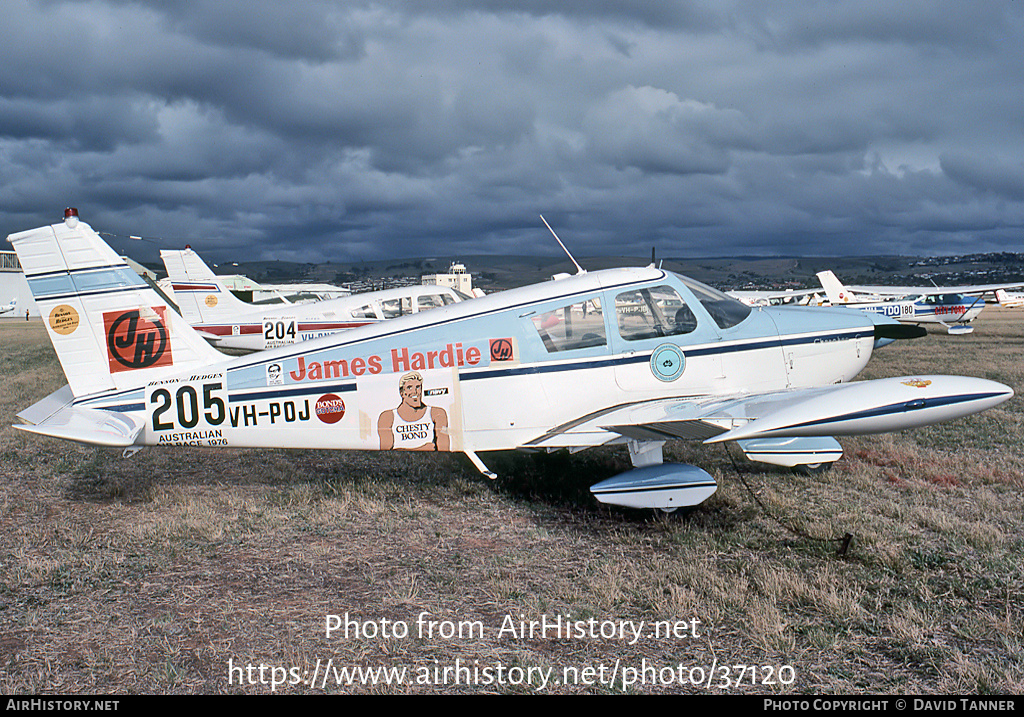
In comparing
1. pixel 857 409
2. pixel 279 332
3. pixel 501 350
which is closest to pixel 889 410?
pixel 857 409

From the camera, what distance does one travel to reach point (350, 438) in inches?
237

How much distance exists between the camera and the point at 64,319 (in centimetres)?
609

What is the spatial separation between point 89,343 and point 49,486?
258 centimetres

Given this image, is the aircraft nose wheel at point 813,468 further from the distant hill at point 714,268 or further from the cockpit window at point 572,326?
the distant hill at point 714,268

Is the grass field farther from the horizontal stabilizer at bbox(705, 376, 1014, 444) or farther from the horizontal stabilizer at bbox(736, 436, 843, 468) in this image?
the horizontal stabilizer at bbox(705, 376, 1014, 444)

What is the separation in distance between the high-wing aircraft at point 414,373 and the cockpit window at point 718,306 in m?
0.16

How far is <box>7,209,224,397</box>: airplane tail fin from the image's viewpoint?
6035 millimetres

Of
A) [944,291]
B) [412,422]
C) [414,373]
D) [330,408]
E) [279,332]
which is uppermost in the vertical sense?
[279,332]

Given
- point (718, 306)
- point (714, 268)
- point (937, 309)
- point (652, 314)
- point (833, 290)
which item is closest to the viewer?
point (652, 314)

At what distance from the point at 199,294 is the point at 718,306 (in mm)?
17138

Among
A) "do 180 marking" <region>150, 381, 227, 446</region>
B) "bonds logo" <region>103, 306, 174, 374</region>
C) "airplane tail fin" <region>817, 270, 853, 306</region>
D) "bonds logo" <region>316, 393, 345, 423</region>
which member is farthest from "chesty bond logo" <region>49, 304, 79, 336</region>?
"airplane tail fin" <region>817, 270, 853, 306</region>

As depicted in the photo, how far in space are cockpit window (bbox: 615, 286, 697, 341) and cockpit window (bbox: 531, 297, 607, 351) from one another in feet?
0.69

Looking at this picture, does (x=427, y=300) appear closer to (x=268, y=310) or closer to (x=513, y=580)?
(x=268, y=310)
